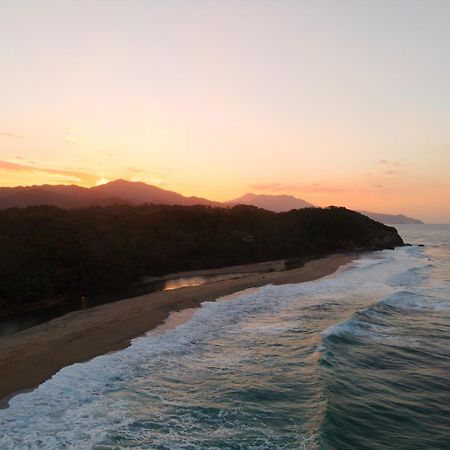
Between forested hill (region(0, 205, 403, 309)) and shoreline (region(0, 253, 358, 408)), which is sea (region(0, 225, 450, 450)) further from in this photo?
forested hill (region(0, 205, 403, 309))

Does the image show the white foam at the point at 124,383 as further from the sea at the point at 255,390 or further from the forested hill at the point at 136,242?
the forested hill at the point at 136,242

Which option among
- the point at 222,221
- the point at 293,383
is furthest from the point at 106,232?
the point at 293,383

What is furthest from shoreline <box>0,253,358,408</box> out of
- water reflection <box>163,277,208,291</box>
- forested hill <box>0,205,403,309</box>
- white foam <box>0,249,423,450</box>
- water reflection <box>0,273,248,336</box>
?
forested hill <box>0,205,403,309</box>

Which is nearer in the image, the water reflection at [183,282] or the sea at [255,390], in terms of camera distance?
the sea at [255,390]

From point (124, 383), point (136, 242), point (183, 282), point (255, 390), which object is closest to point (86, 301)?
point (183, 282)

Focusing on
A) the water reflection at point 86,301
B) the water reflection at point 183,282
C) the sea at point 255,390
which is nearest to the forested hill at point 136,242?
the water reflection at point 86,301
